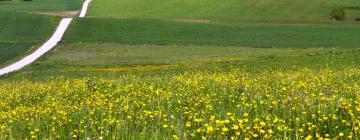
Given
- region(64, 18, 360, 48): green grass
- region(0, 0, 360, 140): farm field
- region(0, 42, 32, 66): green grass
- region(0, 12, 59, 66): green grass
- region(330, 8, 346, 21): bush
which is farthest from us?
region(330, 8, 346, 21): bush

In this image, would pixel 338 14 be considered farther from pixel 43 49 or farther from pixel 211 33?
pixel 43 49

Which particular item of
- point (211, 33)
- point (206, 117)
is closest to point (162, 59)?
point (211, 33)

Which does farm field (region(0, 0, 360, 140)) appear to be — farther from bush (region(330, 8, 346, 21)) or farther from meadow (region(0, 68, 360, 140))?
bush (region(330, 8, 346, 21))

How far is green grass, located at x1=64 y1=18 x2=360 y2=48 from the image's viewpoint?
6698cm

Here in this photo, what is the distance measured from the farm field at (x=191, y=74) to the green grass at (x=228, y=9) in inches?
7.0

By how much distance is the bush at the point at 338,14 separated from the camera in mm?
82125

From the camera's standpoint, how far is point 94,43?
68.4 meters

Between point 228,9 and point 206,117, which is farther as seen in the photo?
point 228,9

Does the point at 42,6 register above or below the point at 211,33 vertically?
above

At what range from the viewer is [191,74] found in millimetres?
25922

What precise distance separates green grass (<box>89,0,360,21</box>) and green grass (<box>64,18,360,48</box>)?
27.0 ft

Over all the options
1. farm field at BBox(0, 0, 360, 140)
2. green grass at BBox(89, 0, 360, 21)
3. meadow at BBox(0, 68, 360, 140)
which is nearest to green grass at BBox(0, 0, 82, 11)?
farm field at BBox(0, 0, 360, 140)

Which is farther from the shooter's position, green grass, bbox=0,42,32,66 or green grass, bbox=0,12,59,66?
green grass, bbox=0,12,59,66

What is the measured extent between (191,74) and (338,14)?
61564 mm
